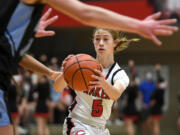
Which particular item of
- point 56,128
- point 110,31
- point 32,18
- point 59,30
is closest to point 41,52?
point 59,30

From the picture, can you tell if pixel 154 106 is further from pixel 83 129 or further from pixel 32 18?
pixel 32 18

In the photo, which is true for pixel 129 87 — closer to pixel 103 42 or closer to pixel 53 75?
pixel 103 42

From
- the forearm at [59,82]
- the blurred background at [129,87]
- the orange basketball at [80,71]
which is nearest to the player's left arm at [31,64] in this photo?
the orange basketball at [80,71]

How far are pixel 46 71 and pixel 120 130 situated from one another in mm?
9734

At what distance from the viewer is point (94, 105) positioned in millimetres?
4367

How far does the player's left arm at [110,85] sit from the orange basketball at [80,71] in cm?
7

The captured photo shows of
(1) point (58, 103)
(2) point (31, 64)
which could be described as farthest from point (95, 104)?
(1) point (58, 103)

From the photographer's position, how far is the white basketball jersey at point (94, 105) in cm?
434

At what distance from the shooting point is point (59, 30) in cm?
1709

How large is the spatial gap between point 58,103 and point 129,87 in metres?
2.68

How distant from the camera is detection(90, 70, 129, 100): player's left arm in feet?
11.8

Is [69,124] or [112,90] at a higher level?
[112,90]

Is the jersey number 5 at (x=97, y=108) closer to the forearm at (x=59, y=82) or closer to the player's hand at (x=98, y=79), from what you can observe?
the forearm at (x=59, y=82)

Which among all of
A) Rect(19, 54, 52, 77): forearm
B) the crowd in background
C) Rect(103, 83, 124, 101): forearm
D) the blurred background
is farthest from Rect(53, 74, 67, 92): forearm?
the crowd in background
